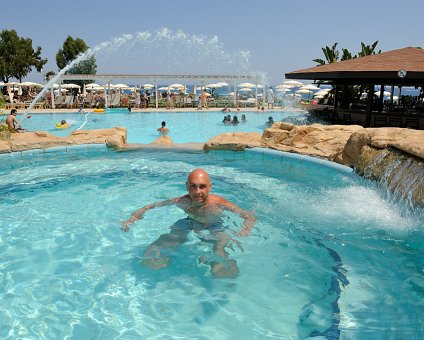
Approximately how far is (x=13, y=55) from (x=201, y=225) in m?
47.0

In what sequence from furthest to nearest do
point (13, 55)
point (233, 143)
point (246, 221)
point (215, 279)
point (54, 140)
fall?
point (13, 55) → point (233, 143) → point (54, 140) → point (246, 221) → point (215, 279)

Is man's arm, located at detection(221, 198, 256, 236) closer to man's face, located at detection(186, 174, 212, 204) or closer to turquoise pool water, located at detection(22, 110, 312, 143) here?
man's face, located at detection(186, 174, 212, 204)

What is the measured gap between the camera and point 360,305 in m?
3.42

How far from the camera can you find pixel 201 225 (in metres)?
4.43

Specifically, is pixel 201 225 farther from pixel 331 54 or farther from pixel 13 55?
pixel 13 55

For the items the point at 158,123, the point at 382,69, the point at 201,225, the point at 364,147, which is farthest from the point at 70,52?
the point at 201,225

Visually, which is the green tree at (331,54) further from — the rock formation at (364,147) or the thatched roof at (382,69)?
the rock formation at (364,147)

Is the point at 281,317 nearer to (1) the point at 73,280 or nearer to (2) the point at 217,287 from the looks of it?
(2) the point at 217,287

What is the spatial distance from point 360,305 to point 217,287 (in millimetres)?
1333

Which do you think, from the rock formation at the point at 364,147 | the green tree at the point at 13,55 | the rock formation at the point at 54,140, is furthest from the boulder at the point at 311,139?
the green tree at the point at 13,55

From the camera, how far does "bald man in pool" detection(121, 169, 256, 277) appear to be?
3.98 metres

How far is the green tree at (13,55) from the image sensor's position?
1671 inches

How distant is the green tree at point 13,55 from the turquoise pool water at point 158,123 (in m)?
23.1

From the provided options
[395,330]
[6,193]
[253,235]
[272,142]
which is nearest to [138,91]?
[272,142]
